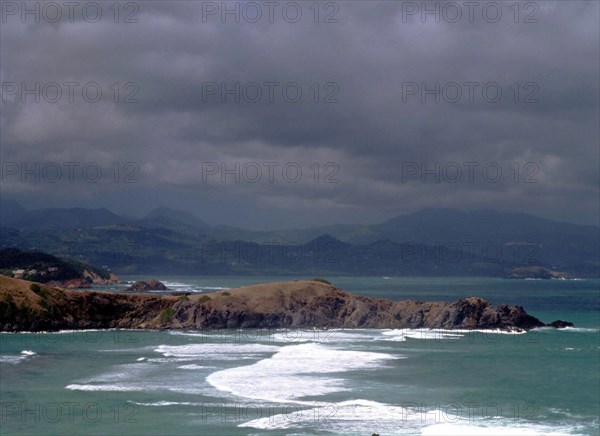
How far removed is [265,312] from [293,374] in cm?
4592

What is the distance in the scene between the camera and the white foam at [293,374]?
47.4 meters

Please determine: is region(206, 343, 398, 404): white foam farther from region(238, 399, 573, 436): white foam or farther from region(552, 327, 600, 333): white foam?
region(552, 327, 600, 333): white foam

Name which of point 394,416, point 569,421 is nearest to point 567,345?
point 569,421

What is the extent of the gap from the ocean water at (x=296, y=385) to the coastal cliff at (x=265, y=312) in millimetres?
11802

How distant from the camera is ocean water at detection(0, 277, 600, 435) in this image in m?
38.5

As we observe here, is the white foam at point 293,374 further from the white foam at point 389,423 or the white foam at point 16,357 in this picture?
the white foam at point 16,357

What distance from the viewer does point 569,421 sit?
40969 mm

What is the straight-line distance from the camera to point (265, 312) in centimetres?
10100

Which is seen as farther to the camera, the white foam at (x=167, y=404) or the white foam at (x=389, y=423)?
the white foam at (x=167, y=404)

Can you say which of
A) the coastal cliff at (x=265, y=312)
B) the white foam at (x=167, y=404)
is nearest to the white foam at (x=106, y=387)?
the white foam at (x=167, y=404)

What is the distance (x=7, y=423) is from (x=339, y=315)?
217ft

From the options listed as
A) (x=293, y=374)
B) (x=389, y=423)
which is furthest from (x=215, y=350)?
(x=389, y=423)

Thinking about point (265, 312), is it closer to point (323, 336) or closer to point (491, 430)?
point (323, 336)

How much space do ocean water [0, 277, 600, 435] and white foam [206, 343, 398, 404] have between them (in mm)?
130
